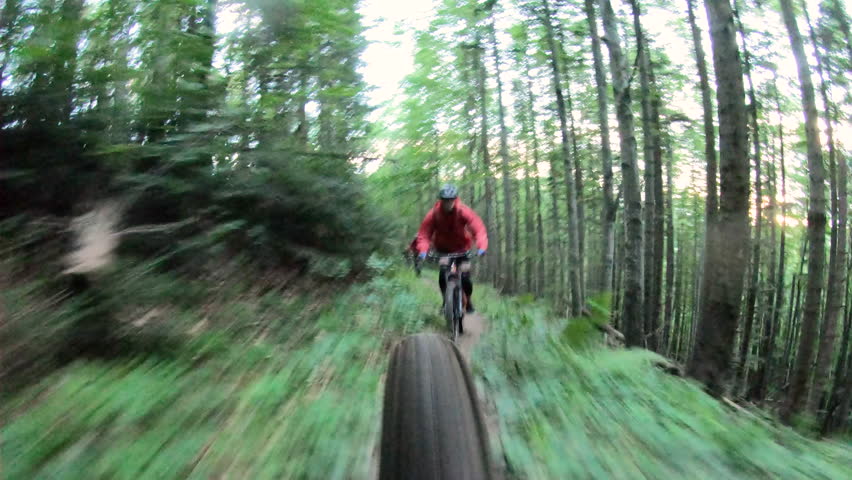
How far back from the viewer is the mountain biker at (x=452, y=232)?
600 cm

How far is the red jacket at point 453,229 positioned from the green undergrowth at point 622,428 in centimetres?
138

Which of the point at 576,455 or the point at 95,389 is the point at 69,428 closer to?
the point at 95,389

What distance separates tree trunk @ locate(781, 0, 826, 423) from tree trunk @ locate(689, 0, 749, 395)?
252 inches

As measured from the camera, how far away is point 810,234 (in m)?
10.2

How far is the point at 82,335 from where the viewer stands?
368 cm

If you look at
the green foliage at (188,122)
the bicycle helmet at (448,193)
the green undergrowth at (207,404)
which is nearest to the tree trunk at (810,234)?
the bicycle helmet at (448,193)

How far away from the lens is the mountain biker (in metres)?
6.00

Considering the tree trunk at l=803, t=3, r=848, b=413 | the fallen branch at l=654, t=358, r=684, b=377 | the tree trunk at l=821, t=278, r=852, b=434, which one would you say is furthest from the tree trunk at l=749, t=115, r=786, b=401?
the fallen branch at l=654, t=358, r=684, b=377

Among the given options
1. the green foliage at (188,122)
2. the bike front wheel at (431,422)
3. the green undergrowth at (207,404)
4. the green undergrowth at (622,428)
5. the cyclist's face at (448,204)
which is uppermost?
the green foliage at (188,122)

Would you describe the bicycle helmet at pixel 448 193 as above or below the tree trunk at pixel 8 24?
below

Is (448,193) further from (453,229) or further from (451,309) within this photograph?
(451,309)

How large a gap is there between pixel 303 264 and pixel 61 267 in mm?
3676

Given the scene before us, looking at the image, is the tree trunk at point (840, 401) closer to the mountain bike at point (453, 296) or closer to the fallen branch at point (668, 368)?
the fallen branch at point (668, 368)

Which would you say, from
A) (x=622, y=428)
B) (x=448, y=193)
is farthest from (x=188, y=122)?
(x=622, y=428)
